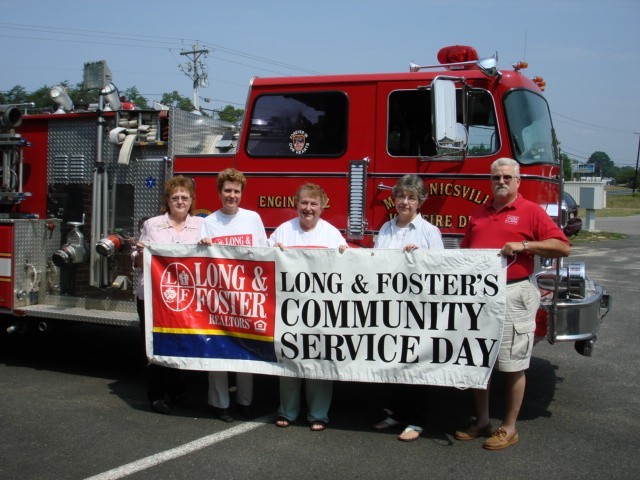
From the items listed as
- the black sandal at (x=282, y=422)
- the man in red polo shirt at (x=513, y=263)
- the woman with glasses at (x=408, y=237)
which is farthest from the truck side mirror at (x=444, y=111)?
the black sandal at (x=282, y=422)

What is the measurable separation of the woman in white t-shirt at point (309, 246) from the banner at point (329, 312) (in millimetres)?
110

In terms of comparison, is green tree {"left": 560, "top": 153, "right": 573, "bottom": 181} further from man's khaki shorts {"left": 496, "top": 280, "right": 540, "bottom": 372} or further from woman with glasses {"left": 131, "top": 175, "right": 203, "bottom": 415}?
woman with glasses {"left": 131, "top": 175, "right": 203, "bottom": 415}

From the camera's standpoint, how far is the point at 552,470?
14.6 ft

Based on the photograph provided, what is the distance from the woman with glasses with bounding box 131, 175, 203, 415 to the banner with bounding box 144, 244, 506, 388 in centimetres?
16

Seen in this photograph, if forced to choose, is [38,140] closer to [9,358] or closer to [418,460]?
[9,358]

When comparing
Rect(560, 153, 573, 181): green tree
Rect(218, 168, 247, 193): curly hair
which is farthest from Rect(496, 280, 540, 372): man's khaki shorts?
Rect(218, 168, 247, 193): curly hair

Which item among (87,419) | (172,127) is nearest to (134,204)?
(172,127)

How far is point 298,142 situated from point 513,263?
7.24ft

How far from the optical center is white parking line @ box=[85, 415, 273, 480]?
4.32 metres

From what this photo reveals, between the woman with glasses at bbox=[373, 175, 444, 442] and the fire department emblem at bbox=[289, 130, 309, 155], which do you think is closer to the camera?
the woman with glasses at bbox=[373, 175, 444, 442]

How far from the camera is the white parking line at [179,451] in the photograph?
432 cm

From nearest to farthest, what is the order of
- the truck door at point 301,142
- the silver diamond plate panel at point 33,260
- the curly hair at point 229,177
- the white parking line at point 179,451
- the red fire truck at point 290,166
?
the white parking line at point 179,451 → the curly hair at point 229,177 → the red fire truck at point 290,166 → the truck door at point 301,142 → the silver diamond plate panel at point 33,260

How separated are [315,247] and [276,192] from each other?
1149mm

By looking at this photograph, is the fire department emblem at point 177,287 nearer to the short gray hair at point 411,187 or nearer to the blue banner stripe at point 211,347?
the blue banner stripe at point 211,347
